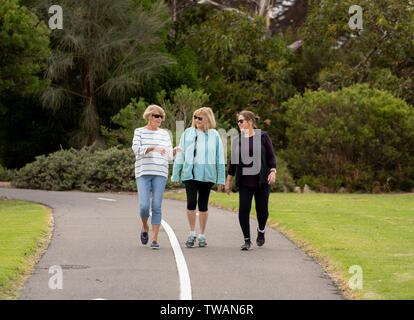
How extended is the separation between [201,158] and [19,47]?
11.9 meters

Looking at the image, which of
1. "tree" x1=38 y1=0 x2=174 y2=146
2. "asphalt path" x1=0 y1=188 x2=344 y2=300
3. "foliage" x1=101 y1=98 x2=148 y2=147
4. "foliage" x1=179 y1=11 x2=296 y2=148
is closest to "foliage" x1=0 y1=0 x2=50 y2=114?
"foliage" x1=101 y1=98 x2=148 y2=147

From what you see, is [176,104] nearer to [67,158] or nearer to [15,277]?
[67,158]

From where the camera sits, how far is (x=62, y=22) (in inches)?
1175

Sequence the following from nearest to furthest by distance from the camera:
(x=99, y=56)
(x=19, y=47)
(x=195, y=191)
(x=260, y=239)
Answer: (x=195, y=191), (x=260, y=239), (x=19, y=47), (x=99, y=56)

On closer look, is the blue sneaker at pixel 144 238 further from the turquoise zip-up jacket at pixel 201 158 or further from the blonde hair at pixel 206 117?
the blonde hair at pixel 206 117

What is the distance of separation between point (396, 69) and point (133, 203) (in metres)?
20.3

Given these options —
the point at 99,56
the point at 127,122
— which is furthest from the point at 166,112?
the point at 99,56

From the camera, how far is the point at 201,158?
34.1 ft

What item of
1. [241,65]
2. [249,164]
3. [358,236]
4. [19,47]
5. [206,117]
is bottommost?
[358,236]

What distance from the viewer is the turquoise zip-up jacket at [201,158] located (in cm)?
1039

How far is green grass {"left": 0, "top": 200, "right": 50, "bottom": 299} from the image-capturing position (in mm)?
8148

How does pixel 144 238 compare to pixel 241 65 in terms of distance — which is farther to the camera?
pixel 241 65

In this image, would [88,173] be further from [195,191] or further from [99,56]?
[195,191]
